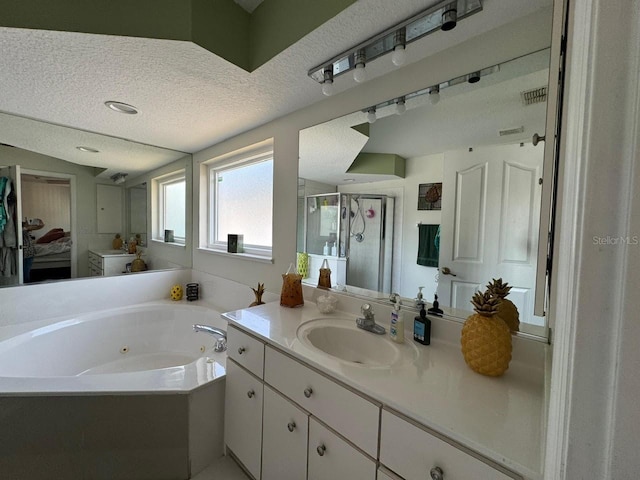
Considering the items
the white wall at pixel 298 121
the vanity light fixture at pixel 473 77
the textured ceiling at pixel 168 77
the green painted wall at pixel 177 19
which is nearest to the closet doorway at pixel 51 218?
the textured ceiling at pixel 168 77

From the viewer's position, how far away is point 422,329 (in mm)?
1077

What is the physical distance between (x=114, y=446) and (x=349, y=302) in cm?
135

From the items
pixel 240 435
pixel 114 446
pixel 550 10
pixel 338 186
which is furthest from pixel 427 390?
pixel 114 446

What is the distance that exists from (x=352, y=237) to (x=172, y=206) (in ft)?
7.17

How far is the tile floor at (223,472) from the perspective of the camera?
4.32ft

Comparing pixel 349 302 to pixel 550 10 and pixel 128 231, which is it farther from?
pixel 128 231

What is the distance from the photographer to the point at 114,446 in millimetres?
1246

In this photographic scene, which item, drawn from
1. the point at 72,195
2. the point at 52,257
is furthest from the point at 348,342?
the point at 72,195

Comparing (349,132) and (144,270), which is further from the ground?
(349,132)

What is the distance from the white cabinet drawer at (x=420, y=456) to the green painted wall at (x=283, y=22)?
53.8 inches

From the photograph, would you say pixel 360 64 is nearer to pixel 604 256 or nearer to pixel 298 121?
pixel 298 121

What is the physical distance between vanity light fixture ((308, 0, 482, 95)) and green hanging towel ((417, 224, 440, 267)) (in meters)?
0.73

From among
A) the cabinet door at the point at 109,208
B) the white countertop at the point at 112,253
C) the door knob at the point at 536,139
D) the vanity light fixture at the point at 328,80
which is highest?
the vanity light fixture at the point at 328,80

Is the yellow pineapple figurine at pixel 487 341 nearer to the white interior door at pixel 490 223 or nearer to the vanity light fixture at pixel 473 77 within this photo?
the white interior door at pixel 490 223
